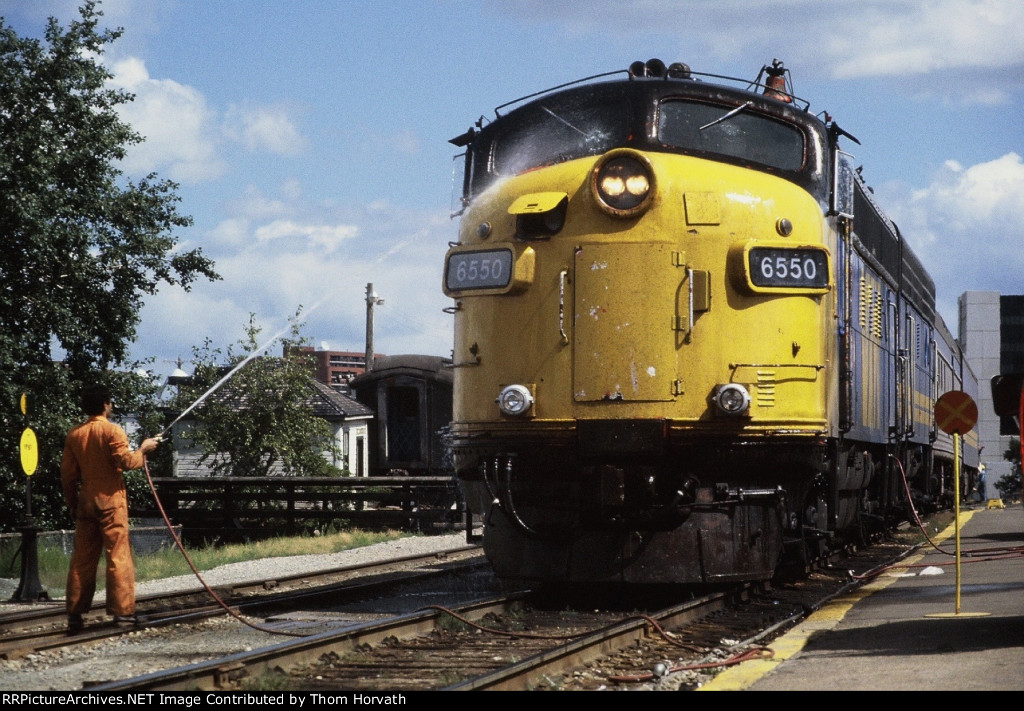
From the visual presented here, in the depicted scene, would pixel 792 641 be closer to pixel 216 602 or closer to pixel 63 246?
pixel 216 602

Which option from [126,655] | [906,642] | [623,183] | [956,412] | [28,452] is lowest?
[126,655]

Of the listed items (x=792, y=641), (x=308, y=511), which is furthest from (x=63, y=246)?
(x=792, y=641)

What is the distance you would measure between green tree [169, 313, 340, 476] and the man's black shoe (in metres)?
28.5

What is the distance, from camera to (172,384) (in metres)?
40.9

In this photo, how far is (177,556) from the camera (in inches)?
715

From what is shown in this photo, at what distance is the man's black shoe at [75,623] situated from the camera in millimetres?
9422

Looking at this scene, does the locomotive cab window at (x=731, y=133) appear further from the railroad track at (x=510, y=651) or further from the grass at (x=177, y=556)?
the grass at (x=177, y=556)

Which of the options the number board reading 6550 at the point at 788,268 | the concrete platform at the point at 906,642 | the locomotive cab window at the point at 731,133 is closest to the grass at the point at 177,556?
the locomotive cab window at the point at 731,133

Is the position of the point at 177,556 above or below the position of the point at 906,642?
below

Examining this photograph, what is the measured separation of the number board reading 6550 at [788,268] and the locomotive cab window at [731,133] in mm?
1006

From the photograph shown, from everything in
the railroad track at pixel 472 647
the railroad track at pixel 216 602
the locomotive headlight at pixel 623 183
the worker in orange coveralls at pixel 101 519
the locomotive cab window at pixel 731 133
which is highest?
the locomotive cab window at pixel 731 133

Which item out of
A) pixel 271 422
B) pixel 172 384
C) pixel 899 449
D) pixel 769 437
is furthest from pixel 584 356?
pixel 172 384

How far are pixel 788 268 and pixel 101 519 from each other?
5.25 meters

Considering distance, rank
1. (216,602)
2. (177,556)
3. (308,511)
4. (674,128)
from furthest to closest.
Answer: (308,511) → (177,556) → (216,602) → (674,128)
